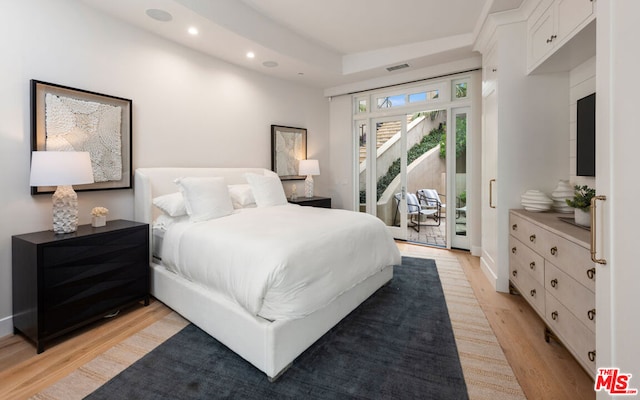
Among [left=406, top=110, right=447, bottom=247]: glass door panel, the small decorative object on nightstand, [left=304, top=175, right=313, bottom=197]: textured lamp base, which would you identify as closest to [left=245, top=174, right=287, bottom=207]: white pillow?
[left=304, top=175, right=313, bottom=197]: textured lamp base

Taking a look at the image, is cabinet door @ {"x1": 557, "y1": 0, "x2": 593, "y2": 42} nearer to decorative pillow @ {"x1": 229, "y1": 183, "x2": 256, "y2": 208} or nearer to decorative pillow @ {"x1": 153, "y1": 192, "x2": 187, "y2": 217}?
decorative pillow @ {"x1": 229, "y1": 183, "x2": 256, "y2": 208}

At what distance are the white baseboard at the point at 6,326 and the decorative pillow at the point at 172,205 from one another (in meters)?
1.33

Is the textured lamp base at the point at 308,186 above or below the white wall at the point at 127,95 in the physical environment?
below

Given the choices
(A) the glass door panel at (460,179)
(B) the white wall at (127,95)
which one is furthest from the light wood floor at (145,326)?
(A) the glass door panel at (460,179)

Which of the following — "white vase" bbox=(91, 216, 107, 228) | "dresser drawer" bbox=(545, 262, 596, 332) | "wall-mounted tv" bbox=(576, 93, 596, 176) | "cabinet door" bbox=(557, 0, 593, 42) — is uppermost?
"cabinet door" bbox=(557, 0, 593, 42)

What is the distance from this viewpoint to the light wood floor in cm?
167

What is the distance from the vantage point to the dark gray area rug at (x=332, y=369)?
162cm

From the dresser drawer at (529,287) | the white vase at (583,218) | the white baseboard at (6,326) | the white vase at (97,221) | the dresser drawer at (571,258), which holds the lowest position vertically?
the white baseboard at (6,326)

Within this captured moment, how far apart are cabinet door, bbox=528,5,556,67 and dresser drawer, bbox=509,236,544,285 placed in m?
1.68

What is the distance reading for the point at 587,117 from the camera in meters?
2.37

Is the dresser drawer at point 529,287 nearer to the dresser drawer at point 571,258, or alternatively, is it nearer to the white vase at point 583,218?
the dresser drawer at point 571,258

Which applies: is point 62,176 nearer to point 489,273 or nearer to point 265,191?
point 265,191

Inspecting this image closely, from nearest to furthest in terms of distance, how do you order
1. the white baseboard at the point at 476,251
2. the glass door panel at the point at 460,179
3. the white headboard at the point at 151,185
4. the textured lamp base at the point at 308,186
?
→ the white headboard at the point at 151,185
the white baseboard at the point at 476,251
the glass door panel at the point at 460,179
the textured lamp base at the point at 308,186

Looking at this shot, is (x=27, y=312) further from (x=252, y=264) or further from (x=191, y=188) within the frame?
(x=252, y=264)
